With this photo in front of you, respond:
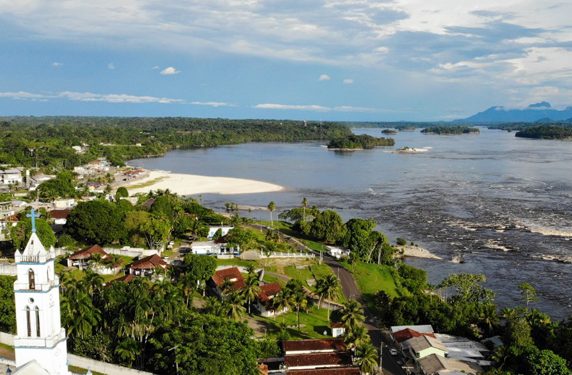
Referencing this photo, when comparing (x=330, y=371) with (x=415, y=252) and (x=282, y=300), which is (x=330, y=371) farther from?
(x=415, y=252)

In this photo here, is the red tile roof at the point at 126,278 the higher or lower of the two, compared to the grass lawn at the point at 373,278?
higher

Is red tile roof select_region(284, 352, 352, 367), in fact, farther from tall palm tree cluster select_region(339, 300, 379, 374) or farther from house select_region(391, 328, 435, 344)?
house select_region(391, 328, 435, 344)

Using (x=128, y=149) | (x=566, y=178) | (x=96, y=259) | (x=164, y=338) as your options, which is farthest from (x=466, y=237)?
(x=128, y=149)

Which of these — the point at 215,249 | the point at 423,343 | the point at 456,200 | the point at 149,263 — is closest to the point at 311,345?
the point at 423,343

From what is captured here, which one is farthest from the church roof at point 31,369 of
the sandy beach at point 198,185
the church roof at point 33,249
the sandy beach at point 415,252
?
the sandy beach at point 198,185

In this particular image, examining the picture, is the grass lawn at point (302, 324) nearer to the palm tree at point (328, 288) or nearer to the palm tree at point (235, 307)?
the palm tree at point (328, 288)
